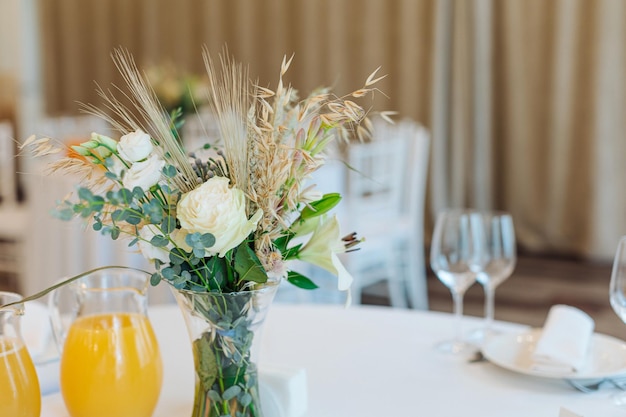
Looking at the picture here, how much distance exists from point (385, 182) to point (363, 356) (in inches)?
84.2

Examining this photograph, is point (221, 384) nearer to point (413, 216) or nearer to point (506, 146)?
point (413, 216)

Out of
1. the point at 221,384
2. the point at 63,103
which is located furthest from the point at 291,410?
the point at 63,103

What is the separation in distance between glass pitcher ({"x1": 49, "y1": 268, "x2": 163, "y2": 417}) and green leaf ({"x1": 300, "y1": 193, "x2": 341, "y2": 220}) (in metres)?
0.27

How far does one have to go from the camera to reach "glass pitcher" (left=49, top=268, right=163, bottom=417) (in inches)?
37.7

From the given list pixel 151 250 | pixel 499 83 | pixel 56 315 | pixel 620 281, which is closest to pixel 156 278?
pixel 151 250

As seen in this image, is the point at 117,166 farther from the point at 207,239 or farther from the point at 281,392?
the point at 281,392

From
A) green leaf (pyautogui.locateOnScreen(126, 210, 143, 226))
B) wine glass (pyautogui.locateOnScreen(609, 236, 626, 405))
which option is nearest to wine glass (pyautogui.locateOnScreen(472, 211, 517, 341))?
wine glass (pyautogui.locateOnScreen(609, 236, 626, 405))

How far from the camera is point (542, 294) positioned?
3.88m

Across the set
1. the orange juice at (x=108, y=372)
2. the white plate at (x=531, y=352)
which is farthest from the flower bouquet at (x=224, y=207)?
the white plate at (x=531, y=352)

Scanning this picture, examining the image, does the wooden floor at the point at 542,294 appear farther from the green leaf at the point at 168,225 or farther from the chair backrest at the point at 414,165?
the green leaf at the point at 168,225

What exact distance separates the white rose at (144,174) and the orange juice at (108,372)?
0.25 meters

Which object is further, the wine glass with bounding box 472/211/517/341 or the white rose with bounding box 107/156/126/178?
the wine glass with bounding box 472/211/517/341

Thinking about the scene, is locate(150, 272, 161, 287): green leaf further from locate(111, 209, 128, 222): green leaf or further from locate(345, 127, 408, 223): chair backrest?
locate(345, 127, 408, 223): chair backrest

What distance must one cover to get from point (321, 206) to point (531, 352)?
527mm
